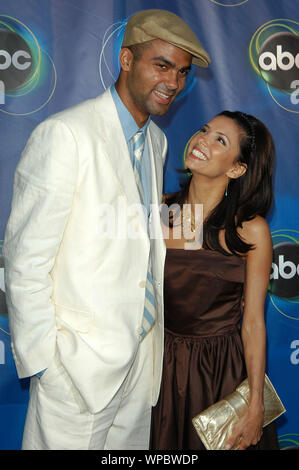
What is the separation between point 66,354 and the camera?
1438 millimetres

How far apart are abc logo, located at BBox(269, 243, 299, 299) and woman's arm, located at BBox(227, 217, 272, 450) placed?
27.3 inches

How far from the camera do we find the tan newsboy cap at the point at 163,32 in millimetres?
1492

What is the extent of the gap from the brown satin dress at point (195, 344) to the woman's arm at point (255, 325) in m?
0.06

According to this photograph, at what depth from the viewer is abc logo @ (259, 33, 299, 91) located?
2.29 meters

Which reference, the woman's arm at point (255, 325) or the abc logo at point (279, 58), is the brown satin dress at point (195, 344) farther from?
the abc logo at point (279, 58)

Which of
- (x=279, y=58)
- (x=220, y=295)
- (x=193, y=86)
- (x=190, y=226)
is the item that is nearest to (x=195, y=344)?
(x=220, y=295)

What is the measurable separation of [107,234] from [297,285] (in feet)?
4.46

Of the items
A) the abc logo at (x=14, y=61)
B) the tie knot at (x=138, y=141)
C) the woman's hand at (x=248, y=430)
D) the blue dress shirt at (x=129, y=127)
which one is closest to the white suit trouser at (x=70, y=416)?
the woman's hand at (x=248, y=430)

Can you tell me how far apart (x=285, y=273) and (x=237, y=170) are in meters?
0.81

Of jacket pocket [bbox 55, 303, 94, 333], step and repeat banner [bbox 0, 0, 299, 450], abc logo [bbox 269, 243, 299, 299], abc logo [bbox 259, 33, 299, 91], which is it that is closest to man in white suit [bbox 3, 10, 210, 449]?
jacket pocket [bbox 55, 303, 94, 333]

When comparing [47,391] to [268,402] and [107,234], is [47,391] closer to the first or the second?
[107,234]

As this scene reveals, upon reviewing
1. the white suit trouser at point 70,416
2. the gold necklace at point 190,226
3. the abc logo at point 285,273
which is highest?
the gold necklace at point 190,226
